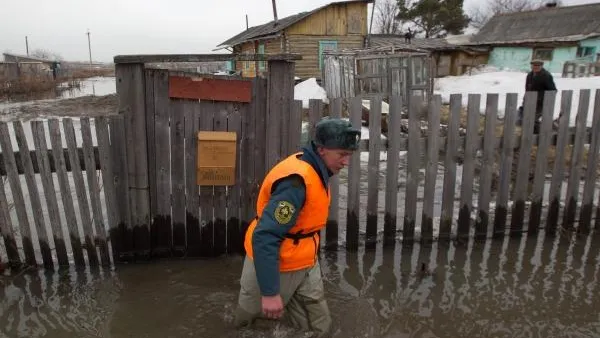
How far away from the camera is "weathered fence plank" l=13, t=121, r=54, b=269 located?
3.78 m

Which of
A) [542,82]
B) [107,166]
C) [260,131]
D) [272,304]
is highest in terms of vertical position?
[542,82]

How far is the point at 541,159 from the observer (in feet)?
16.4

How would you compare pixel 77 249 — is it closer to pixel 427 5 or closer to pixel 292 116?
pixel 292 116

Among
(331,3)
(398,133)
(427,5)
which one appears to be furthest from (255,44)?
(398,133)

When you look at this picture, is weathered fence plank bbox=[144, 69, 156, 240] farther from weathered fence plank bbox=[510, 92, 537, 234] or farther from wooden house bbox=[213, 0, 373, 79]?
wooden house bbox=[213, 0, 373, 79]

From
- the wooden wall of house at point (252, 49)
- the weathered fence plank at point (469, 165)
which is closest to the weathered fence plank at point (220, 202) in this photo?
the weathered fence plank at point (469, 165)

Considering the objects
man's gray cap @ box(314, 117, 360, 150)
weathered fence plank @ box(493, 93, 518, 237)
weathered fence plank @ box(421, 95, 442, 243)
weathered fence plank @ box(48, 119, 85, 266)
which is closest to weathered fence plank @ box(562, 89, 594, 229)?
weathered fence plank @ box(493, 93, 518, 237)

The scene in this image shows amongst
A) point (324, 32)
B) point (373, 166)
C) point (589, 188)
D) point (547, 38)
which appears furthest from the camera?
point (547, 38)

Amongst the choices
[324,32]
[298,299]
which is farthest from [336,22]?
[298,299]

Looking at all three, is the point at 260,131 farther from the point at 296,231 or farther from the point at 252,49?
the point at 252,49

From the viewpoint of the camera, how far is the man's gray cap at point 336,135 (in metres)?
2.43

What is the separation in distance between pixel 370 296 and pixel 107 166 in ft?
8.35

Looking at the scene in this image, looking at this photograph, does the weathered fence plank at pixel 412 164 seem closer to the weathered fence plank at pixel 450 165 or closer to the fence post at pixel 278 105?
the weathered fence plank at pixel 450 165

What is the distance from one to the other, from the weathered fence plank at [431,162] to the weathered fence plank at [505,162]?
76 cm
